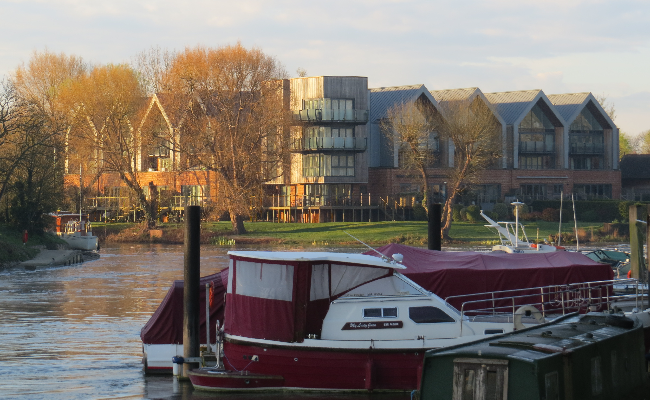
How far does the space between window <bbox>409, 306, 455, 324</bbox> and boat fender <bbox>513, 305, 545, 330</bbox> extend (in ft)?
4.73

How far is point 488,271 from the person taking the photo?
916 inches

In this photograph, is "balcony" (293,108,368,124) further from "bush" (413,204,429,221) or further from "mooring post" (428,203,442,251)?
"mooring post" (428,203,442,251)

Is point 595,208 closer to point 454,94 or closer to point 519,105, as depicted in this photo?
point 519,105

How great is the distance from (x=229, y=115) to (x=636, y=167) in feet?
183

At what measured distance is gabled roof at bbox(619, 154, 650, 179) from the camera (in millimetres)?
102688

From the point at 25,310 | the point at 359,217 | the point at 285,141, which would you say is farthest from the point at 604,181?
the point at 25,310

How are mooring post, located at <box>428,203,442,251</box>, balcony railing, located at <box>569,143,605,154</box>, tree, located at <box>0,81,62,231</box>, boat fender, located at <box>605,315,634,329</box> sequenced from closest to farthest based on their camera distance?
boat fender, located at <box>605,315,634,329</box>, mooring post, located at <box>428,203,442,251</box>, tree, located at <box>0,81,62,231</box>, balcony railing, located at <box>569,143,605,154</box>

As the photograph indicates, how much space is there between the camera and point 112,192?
91.8 meters

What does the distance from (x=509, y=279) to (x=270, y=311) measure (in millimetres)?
7275

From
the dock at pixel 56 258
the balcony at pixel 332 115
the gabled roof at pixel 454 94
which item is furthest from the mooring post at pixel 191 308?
the gabled roof at pixel 454 94

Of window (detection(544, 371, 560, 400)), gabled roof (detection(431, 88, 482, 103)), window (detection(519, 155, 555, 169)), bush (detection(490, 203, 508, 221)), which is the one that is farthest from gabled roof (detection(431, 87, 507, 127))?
window (detection(544, 371, 560, 400))

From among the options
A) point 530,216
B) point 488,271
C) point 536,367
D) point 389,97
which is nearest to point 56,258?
point 488,271

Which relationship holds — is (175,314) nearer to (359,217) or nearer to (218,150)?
(218,150)

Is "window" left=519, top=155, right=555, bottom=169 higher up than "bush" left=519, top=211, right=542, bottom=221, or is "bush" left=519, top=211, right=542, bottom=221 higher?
"window" left=519, top=155, right=555, bottom=169
